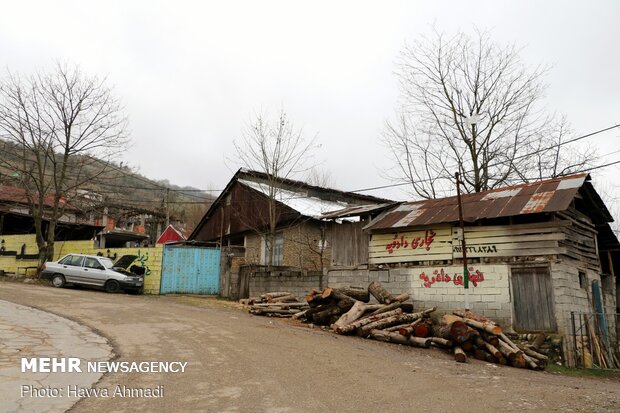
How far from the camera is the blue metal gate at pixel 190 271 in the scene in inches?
865

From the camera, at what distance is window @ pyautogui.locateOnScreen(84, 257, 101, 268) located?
20.3 meters

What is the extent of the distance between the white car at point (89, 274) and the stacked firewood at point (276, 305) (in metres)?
6.46

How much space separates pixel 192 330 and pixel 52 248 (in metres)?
17.7

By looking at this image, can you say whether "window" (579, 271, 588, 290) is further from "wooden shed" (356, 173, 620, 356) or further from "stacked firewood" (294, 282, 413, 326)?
"stacked firewood" (294, 282, 413, 326)

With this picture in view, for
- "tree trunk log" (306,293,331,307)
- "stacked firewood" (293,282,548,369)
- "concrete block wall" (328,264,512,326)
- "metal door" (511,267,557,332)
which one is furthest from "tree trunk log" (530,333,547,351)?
"tree trunk log" (306,293,331,307)

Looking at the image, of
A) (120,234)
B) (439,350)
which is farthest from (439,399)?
(120,234)

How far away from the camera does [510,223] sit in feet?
46.6

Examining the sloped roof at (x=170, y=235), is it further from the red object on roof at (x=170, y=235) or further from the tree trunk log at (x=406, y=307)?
the tree trunk log at (x=406, y=307)

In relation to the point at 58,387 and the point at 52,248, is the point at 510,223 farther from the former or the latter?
the point at 52,248

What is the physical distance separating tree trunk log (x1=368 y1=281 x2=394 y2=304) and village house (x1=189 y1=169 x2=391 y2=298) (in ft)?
10.6

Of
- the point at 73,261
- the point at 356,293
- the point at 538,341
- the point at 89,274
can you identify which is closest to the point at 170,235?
the point at 73,261

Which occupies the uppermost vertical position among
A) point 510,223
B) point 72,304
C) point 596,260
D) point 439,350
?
point 510,223

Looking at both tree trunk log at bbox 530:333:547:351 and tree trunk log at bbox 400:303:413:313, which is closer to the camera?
tree trunk log at bbox 530:333:547:351

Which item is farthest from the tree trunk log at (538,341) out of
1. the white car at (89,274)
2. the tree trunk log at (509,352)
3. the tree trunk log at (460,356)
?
the white car at (89,274)
